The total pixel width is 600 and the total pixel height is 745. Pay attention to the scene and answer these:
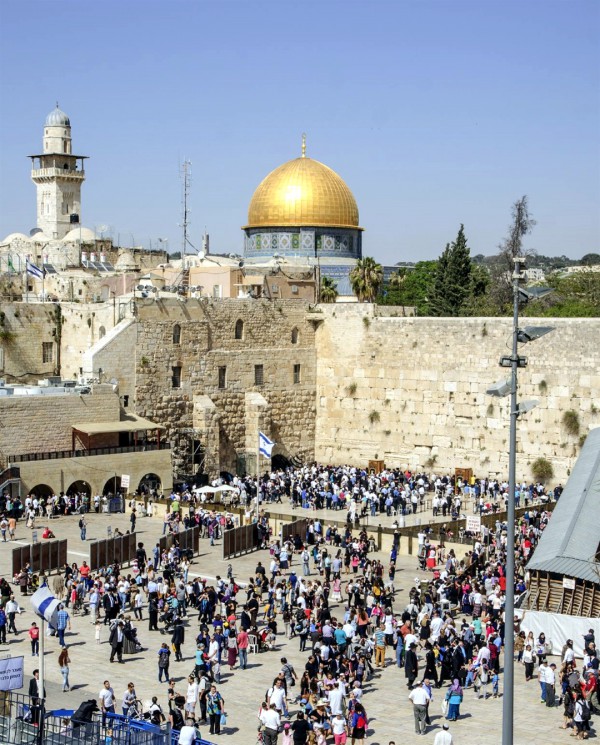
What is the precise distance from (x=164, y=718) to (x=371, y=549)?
1329cm

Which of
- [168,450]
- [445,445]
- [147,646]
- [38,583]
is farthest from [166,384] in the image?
[147,646]

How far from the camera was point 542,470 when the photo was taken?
119ft

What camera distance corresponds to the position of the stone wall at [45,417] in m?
33.3

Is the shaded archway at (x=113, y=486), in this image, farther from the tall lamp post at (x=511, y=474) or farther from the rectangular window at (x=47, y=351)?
the tall lamp post at (x=511, y=474)

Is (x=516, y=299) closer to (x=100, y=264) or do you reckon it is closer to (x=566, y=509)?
(x=566, y=509)

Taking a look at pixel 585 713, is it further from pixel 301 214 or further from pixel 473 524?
pixel 301 214

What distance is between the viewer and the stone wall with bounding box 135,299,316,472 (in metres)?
37.6

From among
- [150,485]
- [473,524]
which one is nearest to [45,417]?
[150,485]

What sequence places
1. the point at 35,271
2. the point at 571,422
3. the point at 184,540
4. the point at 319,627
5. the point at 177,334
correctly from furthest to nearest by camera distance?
the point at 35,271, the point at 177,334, the point at 571,422, the point at 184,540, the point at 319,627

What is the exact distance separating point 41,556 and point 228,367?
1577 cm

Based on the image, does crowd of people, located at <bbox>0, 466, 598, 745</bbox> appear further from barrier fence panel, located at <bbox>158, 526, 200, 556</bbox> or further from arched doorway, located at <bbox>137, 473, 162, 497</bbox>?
arched doorway, located at <bbox>137, 473, 162, 497</bbox>

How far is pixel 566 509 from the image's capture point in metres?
25.1

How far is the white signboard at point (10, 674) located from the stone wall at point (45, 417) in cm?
1867

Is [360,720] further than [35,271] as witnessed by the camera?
No
